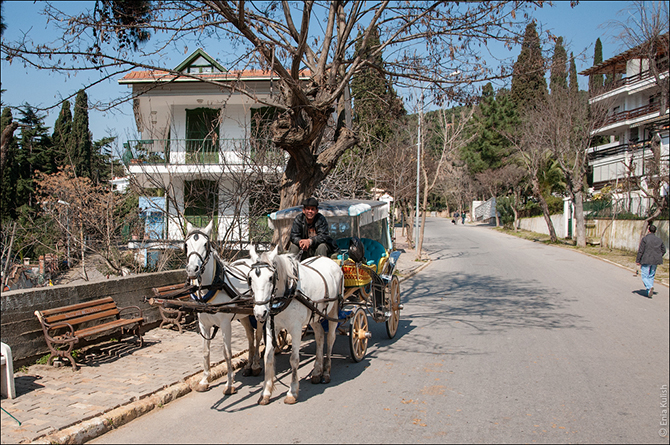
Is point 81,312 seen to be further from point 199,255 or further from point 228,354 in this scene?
point 199,255

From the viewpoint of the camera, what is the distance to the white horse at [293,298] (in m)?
5.11

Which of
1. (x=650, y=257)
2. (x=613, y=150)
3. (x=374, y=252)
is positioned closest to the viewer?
(x=374, y=252)

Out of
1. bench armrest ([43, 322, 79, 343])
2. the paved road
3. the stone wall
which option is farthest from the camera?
bench armrest ([43, 322, 79, 343])

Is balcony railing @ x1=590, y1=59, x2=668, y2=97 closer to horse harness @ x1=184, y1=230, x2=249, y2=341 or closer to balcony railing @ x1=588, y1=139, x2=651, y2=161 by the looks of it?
balcony railing @ x1=588, y1=139, x2=651, y2=161

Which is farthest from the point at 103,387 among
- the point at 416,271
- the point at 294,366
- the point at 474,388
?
the point at 416,271

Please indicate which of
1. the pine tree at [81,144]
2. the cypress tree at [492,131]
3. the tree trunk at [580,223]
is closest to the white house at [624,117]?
the tree trunk at [580,223]

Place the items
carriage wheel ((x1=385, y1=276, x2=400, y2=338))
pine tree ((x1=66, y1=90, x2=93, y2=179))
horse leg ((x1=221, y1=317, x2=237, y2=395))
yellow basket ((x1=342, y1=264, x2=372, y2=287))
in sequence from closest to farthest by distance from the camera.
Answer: horse leg ((x1=221, y1=317, x2=237, y2=395))
yellow basket ((x1=342, y1=264, x2=372, y2=287))
carriage wheel ((x1=385, y1=276, x2=400, y2=338))
pine tree ((x1=66, y1=90, x2=93, y2=179))

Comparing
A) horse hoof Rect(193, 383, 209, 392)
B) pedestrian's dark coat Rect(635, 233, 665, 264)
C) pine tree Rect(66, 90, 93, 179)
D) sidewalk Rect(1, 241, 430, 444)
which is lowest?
horse hoof Rect(193, 383, 209, 392)

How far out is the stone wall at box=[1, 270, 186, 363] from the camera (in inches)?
241

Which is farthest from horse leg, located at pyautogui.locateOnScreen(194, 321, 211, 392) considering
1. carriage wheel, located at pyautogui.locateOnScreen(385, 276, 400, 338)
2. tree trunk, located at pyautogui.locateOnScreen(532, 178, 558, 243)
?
tree trunk, located at pyautogui.locateOnScreen(532, 178, 558, 243)

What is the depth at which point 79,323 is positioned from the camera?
6.77 meters

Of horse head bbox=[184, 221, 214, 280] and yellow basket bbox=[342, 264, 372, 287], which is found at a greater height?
horse head bbox=[184, 221, 214, 280]

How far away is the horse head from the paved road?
1.62 metres

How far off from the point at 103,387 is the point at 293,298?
2.60 metres
